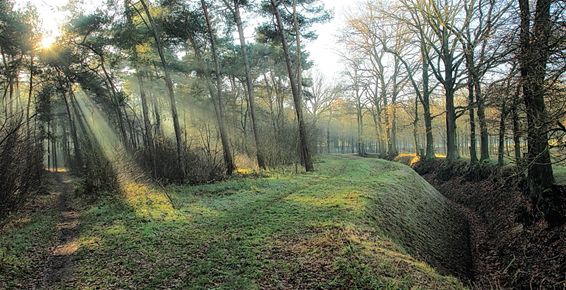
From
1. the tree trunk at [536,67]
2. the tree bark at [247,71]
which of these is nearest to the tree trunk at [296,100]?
the tree bark at [247,71]

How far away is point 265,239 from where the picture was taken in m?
6.89

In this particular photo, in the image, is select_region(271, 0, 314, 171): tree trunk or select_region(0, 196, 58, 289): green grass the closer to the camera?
select_region(0, 196, 58, 289): green grass

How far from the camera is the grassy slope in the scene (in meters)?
5.42

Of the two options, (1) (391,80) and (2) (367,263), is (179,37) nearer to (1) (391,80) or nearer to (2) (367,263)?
(2) (367,263)

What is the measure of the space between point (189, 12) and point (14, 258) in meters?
13.4

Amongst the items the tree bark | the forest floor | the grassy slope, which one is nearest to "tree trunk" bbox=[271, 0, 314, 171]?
the tree bark

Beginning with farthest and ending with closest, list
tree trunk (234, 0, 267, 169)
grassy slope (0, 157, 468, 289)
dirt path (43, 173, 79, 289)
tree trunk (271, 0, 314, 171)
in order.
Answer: tree trunk (234, 0, 267, 169)
tree trunk (271, 0, 314, 171)
dirt path (43, 173, 79, 289)
grassy slope (0, 157, 468, 289)

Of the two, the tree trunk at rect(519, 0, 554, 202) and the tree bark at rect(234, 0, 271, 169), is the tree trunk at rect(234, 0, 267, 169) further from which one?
the tree trunk at rect(519, 0, 554, 202)

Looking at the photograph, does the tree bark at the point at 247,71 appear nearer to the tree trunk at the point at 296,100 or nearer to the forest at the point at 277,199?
the forest at the point at 277,199

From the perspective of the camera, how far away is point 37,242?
7.86 meters

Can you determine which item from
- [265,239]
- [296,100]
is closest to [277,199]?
[265,239]

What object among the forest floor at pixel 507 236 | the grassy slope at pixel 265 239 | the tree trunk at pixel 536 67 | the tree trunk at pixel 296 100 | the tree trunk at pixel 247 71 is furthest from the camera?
the tree trunk at pixel 247 71

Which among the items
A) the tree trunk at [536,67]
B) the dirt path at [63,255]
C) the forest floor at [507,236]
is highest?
the tree trunk at [536,67]

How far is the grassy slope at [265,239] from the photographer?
213 inches
